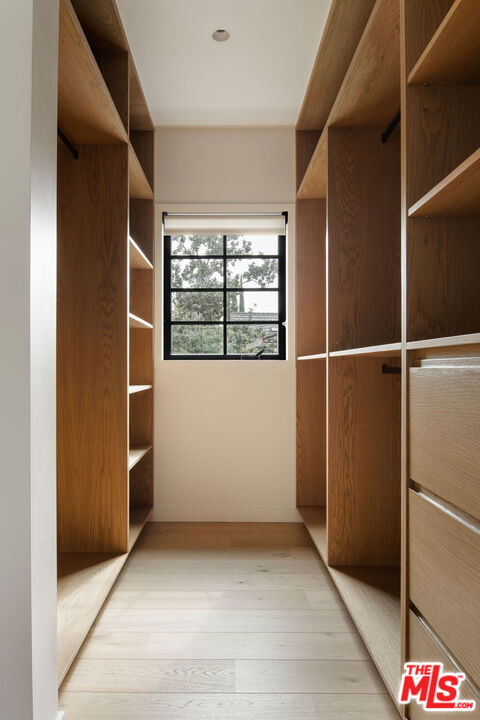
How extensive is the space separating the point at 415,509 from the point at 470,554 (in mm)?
274

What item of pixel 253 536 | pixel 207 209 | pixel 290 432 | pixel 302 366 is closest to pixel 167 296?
pixel 207 209

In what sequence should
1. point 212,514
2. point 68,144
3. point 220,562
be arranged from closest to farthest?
point 68,144 → point 220,562 → point 212,514

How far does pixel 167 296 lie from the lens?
3.27 metres

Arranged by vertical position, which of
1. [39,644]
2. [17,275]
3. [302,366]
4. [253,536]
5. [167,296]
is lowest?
[253,536]

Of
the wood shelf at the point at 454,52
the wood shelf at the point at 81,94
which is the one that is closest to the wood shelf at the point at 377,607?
the wood shelf at the point at 454,52

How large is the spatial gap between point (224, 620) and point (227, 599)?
6.8 inches

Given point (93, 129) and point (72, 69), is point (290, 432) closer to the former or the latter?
point (93, 129)

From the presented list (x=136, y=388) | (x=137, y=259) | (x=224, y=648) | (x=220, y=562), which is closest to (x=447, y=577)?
(x=224, y=648)

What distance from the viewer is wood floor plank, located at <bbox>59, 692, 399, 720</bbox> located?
1.36m

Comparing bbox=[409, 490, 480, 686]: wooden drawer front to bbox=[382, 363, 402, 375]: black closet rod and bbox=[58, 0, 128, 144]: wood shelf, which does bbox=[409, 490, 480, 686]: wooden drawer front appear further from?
bbox=[58, 0, 128, 144]: wood shelf

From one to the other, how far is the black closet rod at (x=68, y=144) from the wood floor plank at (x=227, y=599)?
1964 mm

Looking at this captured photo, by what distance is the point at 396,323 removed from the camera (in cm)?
228

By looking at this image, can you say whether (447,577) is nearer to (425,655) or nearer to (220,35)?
(425,655)

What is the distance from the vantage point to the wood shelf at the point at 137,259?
8.31 ft
